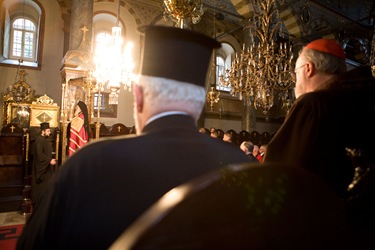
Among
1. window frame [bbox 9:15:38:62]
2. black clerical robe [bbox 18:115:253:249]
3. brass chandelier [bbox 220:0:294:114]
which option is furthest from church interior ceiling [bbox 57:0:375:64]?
black clerical robe [bbox 18:115:253:249]

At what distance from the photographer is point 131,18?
14445 mm

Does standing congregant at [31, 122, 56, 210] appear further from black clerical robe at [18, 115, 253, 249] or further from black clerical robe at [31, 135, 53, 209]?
black clerical robe at [18, 115, 253, 249]

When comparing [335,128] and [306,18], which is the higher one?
[306,18]

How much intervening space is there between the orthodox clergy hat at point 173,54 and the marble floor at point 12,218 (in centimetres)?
590

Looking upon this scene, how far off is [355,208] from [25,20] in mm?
15955

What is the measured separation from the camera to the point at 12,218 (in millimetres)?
5906

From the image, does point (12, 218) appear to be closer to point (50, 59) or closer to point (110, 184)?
point (110, 184)

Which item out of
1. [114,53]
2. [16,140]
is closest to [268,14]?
[114,53]

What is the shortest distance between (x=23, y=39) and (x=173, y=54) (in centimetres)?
1473

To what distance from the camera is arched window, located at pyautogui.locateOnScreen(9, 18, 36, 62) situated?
12.8 metres

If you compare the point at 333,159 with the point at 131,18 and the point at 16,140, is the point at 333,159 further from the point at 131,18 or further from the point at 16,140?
the point at 131,18

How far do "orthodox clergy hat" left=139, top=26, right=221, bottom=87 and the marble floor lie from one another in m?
5.90

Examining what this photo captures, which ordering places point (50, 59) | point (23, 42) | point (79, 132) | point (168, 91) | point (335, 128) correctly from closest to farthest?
point (168, 91)
point (335, 128)
point (79, 132)
point (50, 59)
point (23, 42)

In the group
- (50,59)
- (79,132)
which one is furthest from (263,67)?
(50,59)
